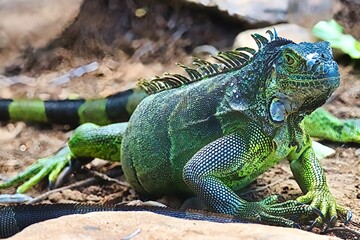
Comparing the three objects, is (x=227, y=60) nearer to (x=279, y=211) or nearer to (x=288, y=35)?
(x=279, y=211)

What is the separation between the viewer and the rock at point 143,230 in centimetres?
291

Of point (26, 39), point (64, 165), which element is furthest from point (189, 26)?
point (64, 165)

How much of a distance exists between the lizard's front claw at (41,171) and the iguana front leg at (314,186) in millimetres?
1865

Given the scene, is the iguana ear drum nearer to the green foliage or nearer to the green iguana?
the green iguana

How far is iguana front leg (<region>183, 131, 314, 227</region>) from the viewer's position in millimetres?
4047

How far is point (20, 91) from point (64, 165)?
2.14 m

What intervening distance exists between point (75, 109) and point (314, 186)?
2.88 metres

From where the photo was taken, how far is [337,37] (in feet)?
23.0

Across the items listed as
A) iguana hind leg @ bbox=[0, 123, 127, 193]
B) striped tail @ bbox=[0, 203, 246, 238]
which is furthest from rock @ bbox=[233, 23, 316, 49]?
striped tail @ bbox=[0, 203, 246, 238]

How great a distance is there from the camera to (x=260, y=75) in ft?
13.9

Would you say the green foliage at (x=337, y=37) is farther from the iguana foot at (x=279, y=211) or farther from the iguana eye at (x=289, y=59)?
the iguana foot at (x=279, y=211)

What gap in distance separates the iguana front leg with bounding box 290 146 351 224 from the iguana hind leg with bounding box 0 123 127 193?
4.37 feet

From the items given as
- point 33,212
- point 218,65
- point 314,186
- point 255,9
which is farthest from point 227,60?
point 255,9

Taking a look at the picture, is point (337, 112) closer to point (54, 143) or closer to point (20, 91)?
point (54, 143)
